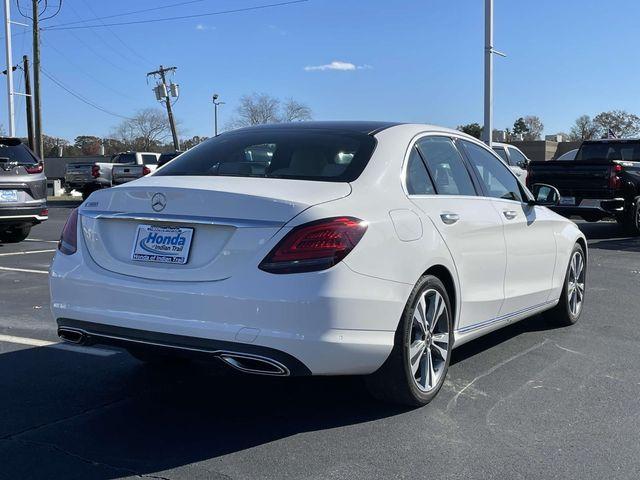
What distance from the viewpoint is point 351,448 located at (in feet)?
11.6

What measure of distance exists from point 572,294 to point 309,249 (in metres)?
3.77

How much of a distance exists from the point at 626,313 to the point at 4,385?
552 centimetres

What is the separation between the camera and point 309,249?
343cm

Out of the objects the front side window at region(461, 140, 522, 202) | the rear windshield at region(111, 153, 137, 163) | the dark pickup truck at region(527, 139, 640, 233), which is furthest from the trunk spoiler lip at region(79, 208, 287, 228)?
the rear windshield at region(111, 153, 137, 163)

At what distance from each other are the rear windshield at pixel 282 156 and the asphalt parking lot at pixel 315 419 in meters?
1.37

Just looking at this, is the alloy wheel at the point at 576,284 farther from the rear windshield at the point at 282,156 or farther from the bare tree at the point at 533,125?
the bare tree at the point at 533,125

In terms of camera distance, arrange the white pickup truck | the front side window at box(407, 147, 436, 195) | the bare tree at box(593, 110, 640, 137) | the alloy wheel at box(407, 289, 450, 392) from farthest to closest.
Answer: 1. the bare tree at box(593, 110, 640, 137)
2. the white pickup truck
3. the front side window at box(407, 147, 436, 195)
4. the alloy wheel at box(407, 289, 450, 392)

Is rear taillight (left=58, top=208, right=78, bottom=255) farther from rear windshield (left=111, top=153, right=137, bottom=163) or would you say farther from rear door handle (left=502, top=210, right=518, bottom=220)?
rear windshield (left=111, top=153, right=137, bottom=163)

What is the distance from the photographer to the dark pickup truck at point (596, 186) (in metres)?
13.5

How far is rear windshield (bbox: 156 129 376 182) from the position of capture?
4090mm

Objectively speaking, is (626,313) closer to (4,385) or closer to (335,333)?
(335,333)

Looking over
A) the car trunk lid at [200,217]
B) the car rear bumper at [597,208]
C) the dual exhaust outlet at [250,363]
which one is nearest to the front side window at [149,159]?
the car rear bumper at [597,208]

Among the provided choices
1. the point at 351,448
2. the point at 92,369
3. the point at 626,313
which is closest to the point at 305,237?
the point at 351,448

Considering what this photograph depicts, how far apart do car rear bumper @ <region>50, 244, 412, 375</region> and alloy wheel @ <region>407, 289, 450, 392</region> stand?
1.00 ft
